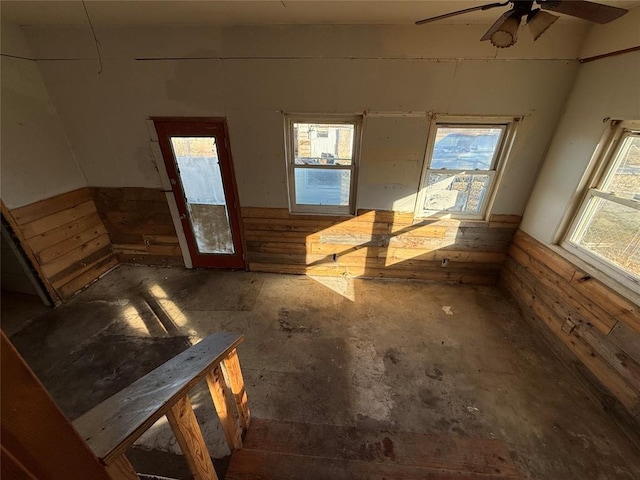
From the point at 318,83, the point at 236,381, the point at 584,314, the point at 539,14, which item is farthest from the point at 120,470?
the point at 584,314

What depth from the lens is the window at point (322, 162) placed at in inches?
112

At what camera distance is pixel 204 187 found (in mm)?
3225

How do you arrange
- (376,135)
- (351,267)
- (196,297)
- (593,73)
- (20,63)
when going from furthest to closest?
1. (351,267)
2. (196,297)
3. (376,135)
4. (20,63)
5. (593,73)

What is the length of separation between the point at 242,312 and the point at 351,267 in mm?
1472

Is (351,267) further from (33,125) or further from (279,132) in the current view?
(33,125)

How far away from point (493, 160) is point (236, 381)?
10.5 ft

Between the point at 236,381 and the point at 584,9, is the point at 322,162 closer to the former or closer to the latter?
the point at 584,9

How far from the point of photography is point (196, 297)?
3146mm

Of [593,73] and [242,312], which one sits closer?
[593,73]

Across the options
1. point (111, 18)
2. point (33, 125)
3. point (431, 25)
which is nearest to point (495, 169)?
point (431, 25)

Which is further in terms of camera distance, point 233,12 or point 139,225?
point 139,225

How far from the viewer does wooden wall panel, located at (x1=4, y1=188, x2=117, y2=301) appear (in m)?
2.71

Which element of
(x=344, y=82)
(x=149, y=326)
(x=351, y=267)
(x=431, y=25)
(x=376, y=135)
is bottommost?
(x=149, y=326)

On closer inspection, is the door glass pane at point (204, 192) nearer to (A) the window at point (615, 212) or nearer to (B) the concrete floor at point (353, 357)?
(B) the concrete floor at point (353, 357)
